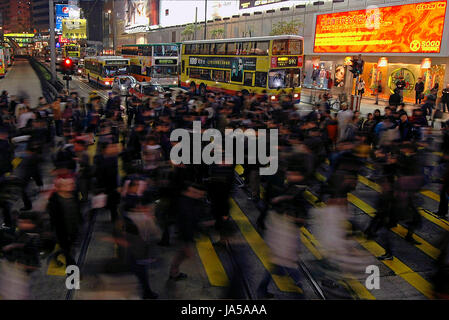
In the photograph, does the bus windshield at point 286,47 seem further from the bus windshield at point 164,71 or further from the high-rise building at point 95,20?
the high-rise building at point 95,20

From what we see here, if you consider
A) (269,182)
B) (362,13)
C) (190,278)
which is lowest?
(190,278)

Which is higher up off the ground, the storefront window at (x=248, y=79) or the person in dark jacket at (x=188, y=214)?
the storefront window at (x=248, y=79)

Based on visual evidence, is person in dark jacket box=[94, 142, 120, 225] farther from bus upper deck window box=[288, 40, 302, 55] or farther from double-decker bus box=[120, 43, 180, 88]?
double-decker bus box=[120, 43, 180, 88]

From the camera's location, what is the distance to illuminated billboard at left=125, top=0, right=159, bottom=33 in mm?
78875

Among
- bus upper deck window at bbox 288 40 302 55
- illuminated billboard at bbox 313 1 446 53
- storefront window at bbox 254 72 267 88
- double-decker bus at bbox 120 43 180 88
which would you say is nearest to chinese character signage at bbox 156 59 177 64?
double-decker bus at bbox 120 43 180 88

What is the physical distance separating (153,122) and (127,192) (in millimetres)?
6397

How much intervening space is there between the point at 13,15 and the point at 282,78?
693 feet

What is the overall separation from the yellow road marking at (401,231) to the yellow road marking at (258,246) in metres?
2.21

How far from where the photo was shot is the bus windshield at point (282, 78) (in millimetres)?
21547

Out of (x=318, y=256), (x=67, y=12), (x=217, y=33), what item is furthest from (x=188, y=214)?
(x=67, y=12)

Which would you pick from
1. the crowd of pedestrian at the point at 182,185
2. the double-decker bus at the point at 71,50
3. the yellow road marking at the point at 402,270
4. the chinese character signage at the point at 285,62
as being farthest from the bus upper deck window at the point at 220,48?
the double-decker bus at the point at 71,50
